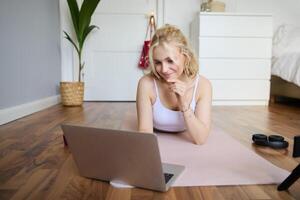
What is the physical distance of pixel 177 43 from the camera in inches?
41.1

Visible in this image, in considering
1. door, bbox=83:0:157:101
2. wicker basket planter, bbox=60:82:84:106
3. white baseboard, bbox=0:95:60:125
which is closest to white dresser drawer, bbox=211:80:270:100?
door, bbox=83:0:157:101

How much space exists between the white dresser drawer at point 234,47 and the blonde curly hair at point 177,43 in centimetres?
171

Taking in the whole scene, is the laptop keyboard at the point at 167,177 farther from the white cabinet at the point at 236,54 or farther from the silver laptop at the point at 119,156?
the white cabinet at the point at 236,54

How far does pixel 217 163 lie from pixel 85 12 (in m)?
2.25

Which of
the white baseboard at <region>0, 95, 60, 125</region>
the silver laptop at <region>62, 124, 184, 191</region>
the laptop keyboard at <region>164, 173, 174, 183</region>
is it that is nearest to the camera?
the silver laptop at <region>62, 124, 184, 191</region>

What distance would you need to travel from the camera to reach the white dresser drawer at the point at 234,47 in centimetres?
280

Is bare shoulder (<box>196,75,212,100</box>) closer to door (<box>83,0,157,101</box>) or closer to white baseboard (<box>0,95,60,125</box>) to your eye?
white baseboard (<box>0,95,60,125</box>)

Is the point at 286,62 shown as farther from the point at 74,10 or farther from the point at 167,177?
the point at 167,177

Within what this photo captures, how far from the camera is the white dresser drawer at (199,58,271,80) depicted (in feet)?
9.31

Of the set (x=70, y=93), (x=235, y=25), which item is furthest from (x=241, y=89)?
(x=70, y=93)

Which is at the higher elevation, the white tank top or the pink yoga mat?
the white tank top

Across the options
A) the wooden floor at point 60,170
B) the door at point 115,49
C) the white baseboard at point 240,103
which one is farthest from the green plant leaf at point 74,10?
the white baseboard at point 240,103

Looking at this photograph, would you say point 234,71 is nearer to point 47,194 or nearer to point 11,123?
point 11,123

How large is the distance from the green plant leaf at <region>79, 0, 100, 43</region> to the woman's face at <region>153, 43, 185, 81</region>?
1921 millimetres
